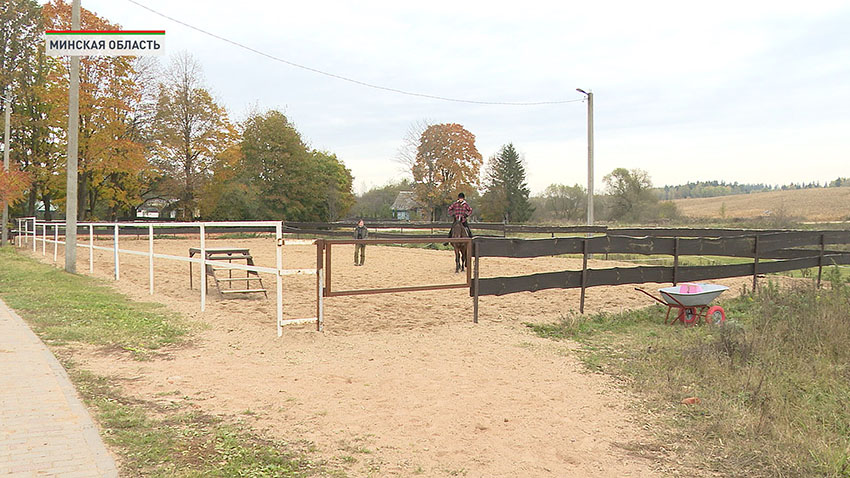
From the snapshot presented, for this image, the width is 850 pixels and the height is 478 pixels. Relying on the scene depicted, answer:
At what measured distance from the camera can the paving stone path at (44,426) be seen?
3.30 m

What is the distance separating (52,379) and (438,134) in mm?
47791

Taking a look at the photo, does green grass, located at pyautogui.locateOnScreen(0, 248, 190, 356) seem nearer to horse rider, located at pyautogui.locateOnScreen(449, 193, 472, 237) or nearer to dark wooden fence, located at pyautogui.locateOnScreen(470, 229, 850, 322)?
dark wooden fence, located at pyautogui.locateOnScreen(470, 229, 850, 322)

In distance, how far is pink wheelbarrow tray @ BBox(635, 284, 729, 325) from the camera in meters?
7.74

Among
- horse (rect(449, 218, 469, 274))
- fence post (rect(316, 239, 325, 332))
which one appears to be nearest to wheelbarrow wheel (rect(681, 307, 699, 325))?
fence post (rect(316, 239, 325, 332))

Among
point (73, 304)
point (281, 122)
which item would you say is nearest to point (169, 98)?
point (281, 122)

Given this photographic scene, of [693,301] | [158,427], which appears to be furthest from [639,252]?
[158,427]

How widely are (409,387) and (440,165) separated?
47242 millimetres

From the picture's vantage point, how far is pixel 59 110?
1145 inches

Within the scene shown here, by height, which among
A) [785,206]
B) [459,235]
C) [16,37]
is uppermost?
[16,37]

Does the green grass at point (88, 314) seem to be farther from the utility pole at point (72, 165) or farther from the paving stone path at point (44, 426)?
the utility pole at point (72, 165)

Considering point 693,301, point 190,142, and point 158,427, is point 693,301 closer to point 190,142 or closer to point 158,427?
point 158,427

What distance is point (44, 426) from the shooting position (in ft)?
12.9

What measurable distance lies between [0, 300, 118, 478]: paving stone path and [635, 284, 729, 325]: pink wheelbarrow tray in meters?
6.39

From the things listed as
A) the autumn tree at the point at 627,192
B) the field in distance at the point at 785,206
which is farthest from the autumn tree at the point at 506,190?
the field in distance at the point at 785,206
